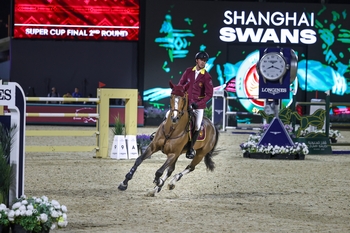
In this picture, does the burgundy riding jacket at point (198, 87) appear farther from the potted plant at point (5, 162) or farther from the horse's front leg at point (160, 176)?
the potted plant at point (5, 162)

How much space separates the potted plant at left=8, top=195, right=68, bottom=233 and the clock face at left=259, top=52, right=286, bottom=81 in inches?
427

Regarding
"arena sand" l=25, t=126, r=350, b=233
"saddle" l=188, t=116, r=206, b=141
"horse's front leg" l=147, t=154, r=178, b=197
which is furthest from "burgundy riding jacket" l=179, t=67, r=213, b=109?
"arena sand" l=25, t=126, r=350, b=233

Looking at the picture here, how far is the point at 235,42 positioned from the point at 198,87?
2169 cm

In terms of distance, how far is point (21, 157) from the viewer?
6477 mm

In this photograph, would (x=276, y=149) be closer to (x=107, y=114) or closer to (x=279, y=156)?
(x=279, y=156)

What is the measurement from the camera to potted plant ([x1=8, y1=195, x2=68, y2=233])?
20.1 feet

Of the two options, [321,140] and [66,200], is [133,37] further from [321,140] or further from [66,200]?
[66,200]

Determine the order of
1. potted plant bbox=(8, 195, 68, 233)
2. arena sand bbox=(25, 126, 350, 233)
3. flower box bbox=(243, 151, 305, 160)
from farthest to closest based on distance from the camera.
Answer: flower box bbox=(243, 151, 305, 160)
arena sand bbox=(25, 126, 350, 233)
potted plant bbox=(8, 195, 68, 233)

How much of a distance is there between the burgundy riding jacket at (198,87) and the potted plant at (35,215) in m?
4.79

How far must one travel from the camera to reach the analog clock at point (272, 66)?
16547 mm

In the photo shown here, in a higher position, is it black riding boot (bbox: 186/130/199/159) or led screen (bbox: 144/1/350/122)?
led screen (bbox: 144/1/350/122)

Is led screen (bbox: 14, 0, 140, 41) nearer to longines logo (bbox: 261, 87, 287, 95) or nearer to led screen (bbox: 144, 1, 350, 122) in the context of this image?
led screen (bbox: 144, 1, 350, 122)

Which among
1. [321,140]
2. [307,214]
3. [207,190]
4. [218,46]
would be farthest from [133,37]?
[307,214]

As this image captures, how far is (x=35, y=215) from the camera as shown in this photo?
620 centimetres
